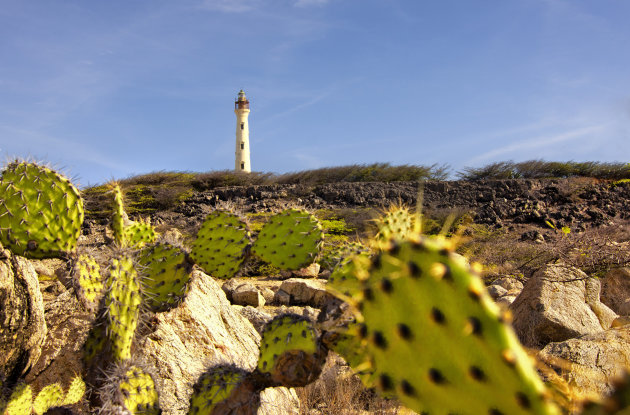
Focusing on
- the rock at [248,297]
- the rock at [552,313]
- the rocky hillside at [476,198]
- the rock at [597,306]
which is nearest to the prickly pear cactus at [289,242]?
the rock at [552,313]

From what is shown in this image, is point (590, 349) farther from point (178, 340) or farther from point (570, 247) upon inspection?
point (570, 247)

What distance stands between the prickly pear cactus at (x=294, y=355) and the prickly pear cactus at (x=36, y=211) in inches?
51.7

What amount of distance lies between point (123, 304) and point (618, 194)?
1634 centimetres

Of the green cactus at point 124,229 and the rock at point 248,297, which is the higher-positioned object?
the green cactus at point 124,229

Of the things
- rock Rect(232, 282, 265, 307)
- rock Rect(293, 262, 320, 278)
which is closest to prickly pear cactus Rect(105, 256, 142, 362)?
rock Rect(232, 282, 265, 307)

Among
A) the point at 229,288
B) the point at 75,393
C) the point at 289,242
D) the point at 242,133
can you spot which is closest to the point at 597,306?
the point at 289,242

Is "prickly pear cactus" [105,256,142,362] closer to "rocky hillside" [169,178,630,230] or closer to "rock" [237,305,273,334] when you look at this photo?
"rock" [237,305,273,334]

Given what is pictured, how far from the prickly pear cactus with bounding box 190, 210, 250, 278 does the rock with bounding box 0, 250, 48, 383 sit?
38.7 inches

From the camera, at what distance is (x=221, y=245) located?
124 inches

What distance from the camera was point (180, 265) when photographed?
3053 mm

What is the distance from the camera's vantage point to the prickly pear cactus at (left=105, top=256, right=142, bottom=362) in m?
2.43

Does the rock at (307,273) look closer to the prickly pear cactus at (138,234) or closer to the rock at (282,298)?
the rock at (282,298)

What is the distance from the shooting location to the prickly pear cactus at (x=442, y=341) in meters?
0.97

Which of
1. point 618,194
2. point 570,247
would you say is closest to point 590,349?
point 570,247
